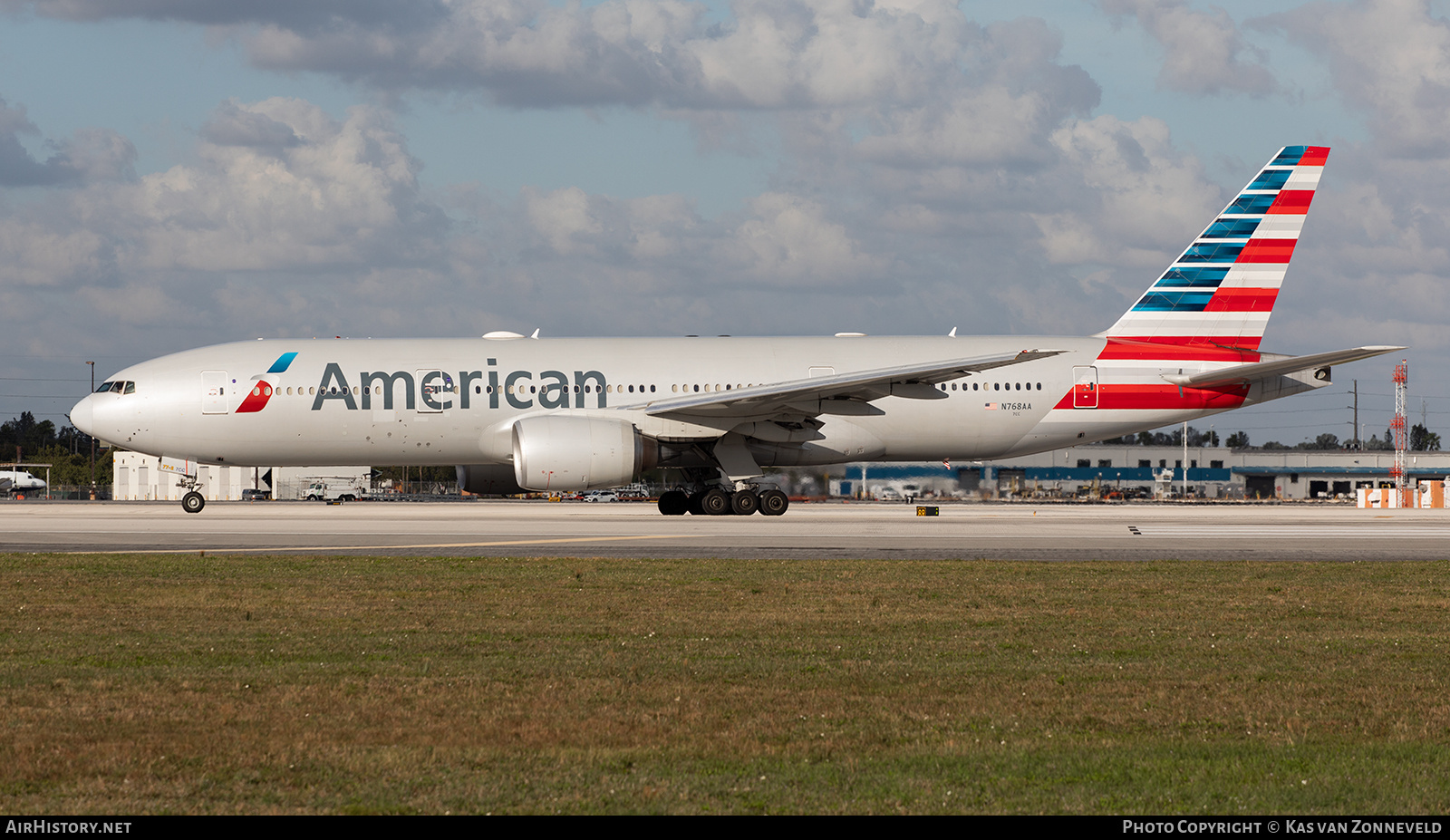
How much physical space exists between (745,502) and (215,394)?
11.5m

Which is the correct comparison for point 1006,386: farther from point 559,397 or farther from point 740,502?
point 559,397

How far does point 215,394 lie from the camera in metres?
27.0

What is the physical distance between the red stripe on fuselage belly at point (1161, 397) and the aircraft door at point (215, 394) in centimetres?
1784

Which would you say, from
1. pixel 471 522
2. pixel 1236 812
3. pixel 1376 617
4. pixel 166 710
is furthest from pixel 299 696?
pixel 471 522

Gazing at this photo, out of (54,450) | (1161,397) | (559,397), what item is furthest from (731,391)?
(54,450)

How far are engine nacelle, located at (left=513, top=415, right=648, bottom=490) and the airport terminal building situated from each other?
15.1 m

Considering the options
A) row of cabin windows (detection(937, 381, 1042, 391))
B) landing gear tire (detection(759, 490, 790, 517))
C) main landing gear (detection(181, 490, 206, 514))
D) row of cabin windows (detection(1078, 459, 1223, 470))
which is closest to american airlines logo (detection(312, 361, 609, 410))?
landing gear tire (detection(759, 490, 790, 517))

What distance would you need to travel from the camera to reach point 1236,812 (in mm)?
4805

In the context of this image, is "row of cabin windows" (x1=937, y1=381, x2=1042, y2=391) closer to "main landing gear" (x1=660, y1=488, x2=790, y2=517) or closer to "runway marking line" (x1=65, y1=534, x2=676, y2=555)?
"main landing gear" (x1=660, y1=488, x2=790, y2=517)

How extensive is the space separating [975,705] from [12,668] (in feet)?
18.4

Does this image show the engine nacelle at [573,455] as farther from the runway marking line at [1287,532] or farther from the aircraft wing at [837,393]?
the runway marking line at [1287,532]

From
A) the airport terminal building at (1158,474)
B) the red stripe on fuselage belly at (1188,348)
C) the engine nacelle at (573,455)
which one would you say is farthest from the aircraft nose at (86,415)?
the red stripe on fuselage belly at (1188,348)

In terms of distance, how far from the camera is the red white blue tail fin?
94.2ft

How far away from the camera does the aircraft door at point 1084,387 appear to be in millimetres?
27797
